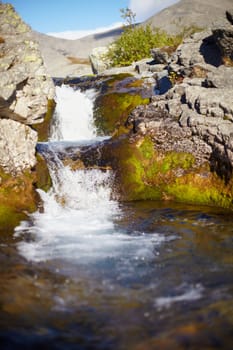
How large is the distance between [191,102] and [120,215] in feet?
23.4

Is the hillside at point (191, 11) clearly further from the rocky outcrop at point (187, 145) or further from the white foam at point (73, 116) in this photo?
the rocky outcrop at point (187, 145)

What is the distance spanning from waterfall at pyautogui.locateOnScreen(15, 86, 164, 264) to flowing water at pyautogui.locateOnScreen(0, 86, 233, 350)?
0.12 feet

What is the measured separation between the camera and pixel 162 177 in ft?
51.6

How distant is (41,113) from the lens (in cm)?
1394

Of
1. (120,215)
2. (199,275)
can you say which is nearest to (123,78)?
(120,215)

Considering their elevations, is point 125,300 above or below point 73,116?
below

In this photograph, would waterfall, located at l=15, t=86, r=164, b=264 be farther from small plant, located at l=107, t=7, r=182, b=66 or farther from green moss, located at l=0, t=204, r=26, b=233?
small plant, located at l=107, t=7, r=182, b=66

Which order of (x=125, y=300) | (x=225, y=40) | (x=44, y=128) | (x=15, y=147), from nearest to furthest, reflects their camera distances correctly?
(x=125, y=300) → (x=15, y=147) → (x=225, y=40) → (x=44, y=128)

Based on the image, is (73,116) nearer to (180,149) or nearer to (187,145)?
(180,149)

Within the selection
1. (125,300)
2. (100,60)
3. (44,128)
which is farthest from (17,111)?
(100,60)

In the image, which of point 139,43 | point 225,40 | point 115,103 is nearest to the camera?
point 225,40

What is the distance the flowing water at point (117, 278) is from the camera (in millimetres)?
5980

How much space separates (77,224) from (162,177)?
16.8 feet

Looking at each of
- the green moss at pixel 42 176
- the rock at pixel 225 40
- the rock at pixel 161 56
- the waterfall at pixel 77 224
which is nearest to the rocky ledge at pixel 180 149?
the waterfall at pixel 77 224
